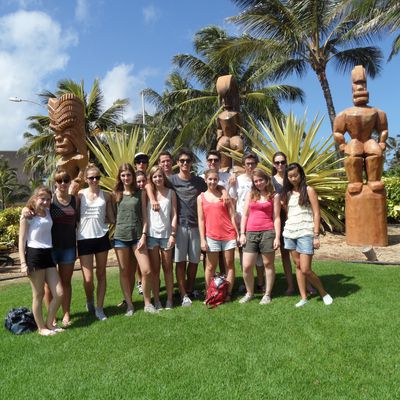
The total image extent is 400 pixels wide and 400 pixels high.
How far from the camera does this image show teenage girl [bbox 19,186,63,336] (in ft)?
13.6

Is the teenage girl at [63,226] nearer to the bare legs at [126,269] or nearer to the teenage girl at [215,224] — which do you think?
the bare legs at [126,269]

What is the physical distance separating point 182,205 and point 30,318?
2011mm

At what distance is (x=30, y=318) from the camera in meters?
4.50

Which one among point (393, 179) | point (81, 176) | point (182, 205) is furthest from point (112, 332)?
point (393, 179)

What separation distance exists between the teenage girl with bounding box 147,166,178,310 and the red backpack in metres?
0.48

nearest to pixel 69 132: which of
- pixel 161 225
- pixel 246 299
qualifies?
pixel 161 225

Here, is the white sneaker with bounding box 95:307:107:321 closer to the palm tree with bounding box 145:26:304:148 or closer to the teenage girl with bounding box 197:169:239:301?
the teenage girl with bounding box 197:169:239:301

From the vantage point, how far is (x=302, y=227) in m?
4.68

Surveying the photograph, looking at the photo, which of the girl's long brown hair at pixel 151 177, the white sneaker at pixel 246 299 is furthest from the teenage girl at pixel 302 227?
the girl's long brown hair at pixel 151 177

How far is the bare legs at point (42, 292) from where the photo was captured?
4.18m

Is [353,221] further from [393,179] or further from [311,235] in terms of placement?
[393,179]

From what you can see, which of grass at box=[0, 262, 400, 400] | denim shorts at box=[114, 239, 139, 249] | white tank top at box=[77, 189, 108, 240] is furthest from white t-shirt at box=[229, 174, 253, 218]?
white tank top at box=[77, 189, 108, 240]

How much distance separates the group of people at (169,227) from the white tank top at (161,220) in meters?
0.01

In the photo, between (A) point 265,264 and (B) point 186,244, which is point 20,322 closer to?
(B) point 186,244
